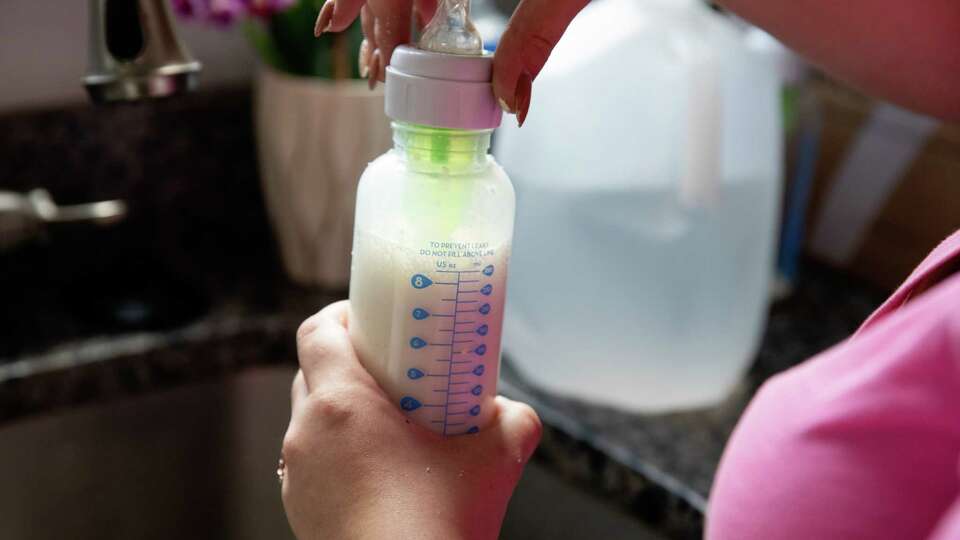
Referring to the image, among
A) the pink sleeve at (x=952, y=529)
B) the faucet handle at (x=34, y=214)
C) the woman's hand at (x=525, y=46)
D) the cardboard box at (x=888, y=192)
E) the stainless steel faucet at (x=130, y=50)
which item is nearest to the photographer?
the pink sleeve at (x=952, y=529)

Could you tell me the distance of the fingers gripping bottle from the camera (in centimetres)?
40

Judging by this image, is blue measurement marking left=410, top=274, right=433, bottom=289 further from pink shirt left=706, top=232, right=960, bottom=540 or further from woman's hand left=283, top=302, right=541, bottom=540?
pink shirt left=706, top=232, right=960, bottom=540

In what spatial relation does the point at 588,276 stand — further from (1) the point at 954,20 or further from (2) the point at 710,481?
(1) the point at 954,20

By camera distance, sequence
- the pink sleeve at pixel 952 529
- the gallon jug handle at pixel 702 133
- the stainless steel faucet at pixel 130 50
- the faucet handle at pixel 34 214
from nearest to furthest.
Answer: the pink sleeve at pixel 952 529 → the stainless steel faucet at pixel 130 50 → the gallon jug handle at pixel 702 133 → the faucet handle at pixel 34 214

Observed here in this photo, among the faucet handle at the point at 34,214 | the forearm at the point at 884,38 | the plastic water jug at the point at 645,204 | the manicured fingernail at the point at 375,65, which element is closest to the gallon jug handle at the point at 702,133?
the plastic water jug at the point at 645,204

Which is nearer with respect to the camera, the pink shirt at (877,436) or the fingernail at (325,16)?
the pink shirt at (877,436)

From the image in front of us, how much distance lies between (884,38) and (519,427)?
258 millimetres

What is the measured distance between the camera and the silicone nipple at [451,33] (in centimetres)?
42

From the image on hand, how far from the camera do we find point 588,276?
34.9 inches

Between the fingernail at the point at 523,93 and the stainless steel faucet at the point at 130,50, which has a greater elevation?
the fingernail at the point at 523,93

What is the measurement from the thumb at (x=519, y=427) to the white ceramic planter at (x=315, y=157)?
56 cm

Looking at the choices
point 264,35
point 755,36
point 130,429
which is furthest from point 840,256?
point 130,429

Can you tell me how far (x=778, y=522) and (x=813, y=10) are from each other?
9.8 inches

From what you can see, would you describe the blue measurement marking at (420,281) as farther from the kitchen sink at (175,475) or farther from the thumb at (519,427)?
the kitchen sink at (175,475)
